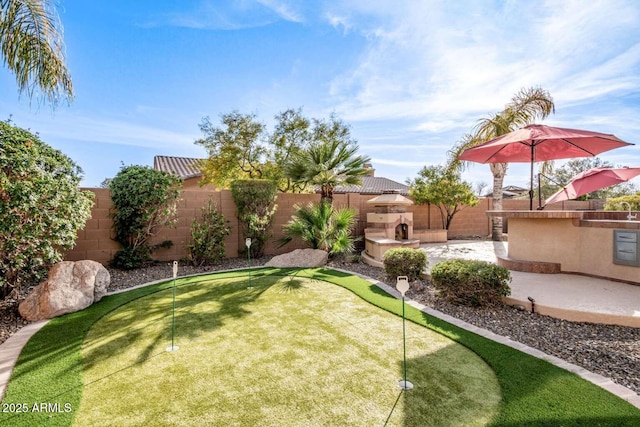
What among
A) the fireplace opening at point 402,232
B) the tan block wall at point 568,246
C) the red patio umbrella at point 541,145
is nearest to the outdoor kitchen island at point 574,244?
the tan block wall at point 568,246

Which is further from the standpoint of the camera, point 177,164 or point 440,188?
point 177,164

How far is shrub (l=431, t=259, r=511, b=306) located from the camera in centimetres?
470

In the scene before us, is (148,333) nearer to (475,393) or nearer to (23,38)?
(475,393)

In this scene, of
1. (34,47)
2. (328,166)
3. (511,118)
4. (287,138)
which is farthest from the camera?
(287,138)

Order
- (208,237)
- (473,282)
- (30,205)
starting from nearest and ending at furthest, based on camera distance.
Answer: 1. (30,205)
2. (473,282)
3. (208,237)

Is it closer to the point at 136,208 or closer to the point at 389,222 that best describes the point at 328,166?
the point at 389,222

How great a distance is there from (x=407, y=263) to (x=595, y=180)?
6148 mm

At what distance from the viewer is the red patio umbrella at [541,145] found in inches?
241

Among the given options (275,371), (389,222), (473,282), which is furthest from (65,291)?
(389,222)

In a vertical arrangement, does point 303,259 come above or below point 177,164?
below

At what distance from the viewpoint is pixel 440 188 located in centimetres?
1290

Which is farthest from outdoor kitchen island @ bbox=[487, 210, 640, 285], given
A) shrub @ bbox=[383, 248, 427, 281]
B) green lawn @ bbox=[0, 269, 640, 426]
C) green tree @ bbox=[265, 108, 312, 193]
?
green tree @ bbox=[265, 108, 312, 193]

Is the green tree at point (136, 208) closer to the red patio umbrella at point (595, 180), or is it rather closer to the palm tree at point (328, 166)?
the palm tree at point (328, 166)

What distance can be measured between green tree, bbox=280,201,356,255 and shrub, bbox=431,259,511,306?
3694 millimetres
